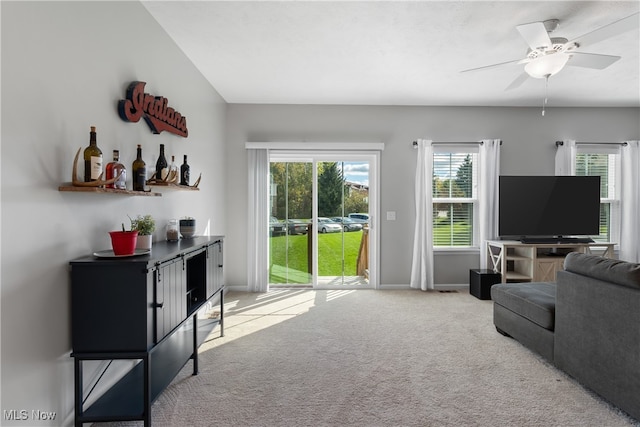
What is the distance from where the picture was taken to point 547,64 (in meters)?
2.81

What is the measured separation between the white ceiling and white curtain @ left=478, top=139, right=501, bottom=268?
2.21 feet

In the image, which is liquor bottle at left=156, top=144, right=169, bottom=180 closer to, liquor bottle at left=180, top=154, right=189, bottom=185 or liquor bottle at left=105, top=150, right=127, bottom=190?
liquor bottle at left=180, top=154, right=189, bottom=185

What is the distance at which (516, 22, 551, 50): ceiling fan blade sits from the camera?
2.32 m

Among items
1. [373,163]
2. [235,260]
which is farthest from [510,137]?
[235,260]

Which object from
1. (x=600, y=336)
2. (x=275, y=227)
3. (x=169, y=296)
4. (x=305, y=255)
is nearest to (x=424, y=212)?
(x=305, y=255)

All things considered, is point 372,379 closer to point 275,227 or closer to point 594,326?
point 594,326

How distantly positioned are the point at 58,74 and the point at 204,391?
2014mm

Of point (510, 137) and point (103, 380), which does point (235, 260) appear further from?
point (510, 137)

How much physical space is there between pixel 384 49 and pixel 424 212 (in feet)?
7.95

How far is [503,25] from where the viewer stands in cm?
278

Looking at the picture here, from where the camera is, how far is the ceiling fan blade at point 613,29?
6.98 ft

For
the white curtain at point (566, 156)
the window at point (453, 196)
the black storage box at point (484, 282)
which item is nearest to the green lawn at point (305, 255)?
the window at point (453, 196)

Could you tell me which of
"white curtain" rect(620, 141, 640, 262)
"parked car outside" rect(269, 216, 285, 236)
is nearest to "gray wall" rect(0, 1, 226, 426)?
"parked car outside" rect(269, 216, 285, 236)

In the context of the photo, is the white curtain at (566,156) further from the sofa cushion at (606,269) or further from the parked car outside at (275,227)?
the parked car outside at (275,227)
